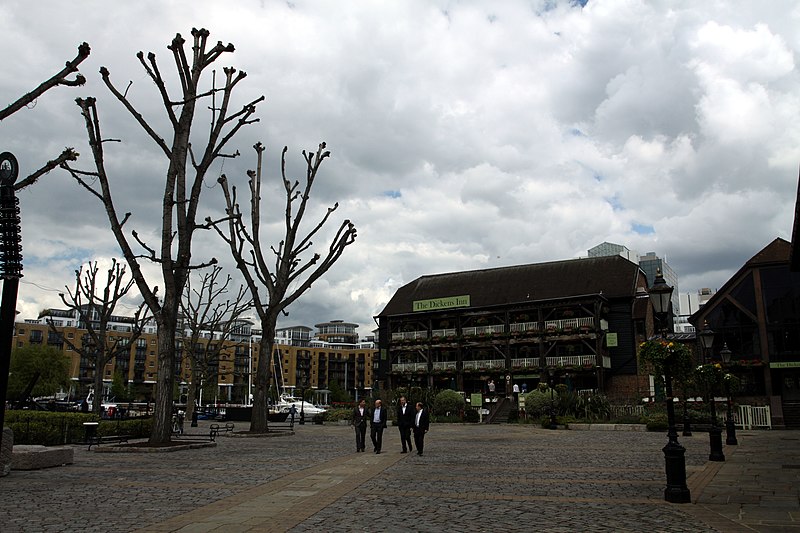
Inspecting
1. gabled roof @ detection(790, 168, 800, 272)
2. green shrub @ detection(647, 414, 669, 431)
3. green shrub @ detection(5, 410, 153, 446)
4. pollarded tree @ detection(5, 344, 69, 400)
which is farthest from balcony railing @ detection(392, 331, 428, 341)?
gabled roof @ detection(790, 168, 800, 272)

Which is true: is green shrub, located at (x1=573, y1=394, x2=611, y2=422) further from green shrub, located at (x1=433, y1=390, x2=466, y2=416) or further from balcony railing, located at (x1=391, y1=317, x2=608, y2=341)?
balcony railing, located at (x1=391, y1=317, x2=608, y2=341)

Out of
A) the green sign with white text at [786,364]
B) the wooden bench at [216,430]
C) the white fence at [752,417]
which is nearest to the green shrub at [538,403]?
the white fence at [752,417]

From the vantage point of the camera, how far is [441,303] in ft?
173

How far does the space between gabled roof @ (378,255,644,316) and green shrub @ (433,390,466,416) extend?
43.4ft

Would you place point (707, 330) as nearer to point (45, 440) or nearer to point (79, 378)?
point (45, 440)

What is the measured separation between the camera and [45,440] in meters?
17.6

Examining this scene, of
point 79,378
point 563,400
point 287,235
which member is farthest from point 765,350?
point 79,378

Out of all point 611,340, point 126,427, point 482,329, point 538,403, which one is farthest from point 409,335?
point 126,427

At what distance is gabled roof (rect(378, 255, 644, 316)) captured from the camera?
155ft

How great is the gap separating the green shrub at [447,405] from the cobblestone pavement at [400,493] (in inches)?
829

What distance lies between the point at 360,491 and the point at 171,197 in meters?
12.2

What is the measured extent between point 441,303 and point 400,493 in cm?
4315

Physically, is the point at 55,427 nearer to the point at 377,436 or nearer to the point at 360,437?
the point at 360,437

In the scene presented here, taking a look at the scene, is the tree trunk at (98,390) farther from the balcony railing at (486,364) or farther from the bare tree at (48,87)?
the balcony railing at (486,364)
